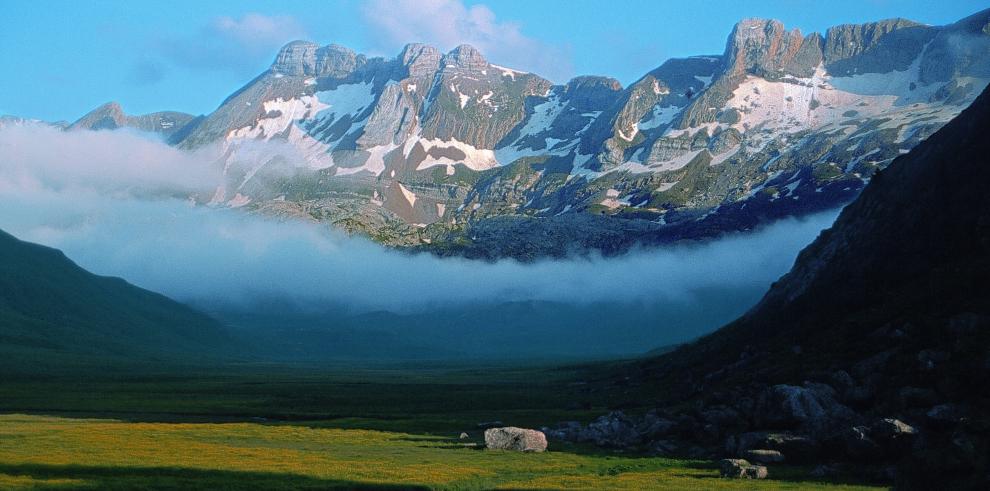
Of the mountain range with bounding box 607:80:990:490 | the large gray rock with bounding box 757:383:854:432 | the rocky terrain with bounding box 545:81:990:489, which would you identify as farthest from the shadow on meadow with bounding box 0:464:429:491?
the large gray rock with bounding box 757:383:854:432

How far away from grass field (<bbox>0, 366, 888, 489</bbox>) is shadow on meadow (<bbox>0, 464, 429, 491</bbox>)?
0.43 ft

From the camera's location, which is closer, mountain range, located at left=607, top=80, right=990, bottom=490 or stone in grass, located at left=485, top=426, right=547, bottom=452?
mountain range, located at left=607, top=80, right=990, bottom=490

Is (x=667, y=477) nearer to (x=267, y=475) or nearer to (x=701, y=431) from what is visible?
(x=701, y=431)

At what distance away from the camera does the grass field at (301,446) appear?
205ft

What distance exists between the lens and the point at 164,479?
6178cm

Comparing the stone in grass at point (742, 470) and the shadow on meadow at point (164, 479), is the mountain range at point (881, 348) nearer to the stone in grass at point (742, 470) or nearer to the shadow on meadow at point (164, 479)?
the stone in grass at point (742, 470)

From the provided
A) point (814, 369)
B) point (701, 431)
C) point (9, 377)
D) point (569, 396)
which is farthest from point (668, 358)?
point (9, 377)

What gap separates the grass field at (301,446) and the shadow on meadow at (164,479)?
0.43 ft

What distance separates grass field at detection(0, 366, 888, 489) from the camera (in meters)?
62.5

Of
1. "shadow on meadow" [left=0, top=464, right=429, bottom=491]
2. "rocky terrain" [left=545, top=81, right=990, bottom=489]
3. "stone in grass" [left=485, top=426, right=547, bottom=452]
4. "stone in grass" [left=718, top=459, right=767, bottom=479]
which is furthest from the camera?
"stone in grass" [left=485, top=426, right=547, bottom=452]

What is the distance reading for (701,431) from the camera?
83062 mm

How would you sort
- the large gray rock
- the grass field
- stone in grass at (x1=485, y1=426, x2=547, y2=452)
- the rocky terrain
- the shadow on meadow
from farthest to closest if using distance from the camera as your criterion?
1. stone in grass at (x1=485, y1=426, x2=547, y2=452)
2. the large gray rock
3. the rocky terrain
4. the grass field
5. the shadow on meadow

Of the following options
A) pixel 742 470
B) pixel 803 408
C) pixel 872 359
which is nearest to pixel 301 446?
pixel 742 470

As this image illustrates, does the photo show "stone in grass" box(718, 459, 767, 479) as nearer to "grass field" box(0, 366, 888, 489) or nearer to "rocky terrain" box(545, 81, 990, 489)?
"rocky terrain" box(545, 81, 990, 489)
